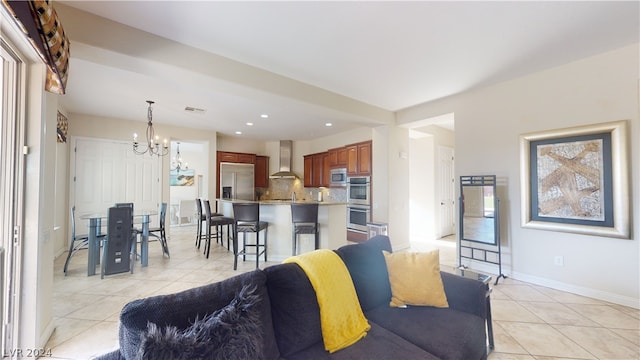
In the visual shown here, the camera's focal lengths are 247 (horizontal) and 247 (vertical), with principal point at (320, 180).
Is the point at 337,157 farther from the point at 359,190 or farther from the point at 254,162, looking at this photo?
the point at 254,162

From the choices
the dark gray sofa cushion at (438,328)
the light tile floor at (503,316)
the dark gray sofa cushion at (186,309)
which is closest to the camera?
the dark gray sofa cushion at (186,309)

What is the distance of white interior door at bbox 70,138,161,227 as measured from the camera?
4797 millimetres

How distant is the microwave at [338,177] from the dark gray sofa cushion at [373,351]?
4.75 metres

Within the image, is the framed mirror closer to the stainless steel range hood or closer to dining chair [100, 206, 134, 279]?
the stainless steel range hood

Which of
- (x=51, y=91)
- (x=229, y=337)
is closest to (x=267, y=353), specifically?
(x=229, y=337)

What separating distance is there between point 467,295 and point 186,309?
1.79 metres

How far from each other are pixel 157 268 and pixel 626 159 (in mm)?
6066

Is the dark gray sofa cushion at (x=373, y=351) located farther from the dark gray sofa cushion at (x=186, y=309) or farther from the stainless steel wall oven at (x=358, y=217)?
the stainless steel wall oven at (x=358, y=217)

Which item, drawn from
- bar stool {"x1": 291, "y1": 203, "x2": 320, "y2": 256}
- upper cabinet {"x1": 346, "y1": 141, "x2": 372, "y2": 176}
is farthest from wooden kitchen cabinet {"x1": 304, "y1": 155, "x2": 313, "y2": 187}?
bar stool {"x1": 291, "y1": 203, "x2": 320, "y2": 256}

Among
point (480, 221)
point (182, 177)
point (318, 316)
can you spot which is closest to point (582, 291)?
point (480, 221)

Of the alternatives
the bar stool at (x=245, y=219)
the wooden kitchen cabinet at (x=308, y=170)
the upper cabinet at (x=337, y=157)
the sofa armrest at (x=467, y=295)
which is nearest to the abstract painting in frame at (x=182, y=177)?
the wooden kitchen cabinet at (x=308, y=170)

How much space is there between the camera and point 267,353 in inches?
46.4

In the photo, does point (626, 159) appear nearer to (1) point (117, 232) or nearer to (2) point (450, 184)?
(2) point (450, 184)

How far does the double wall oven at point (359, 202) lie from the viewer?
5352 mm
